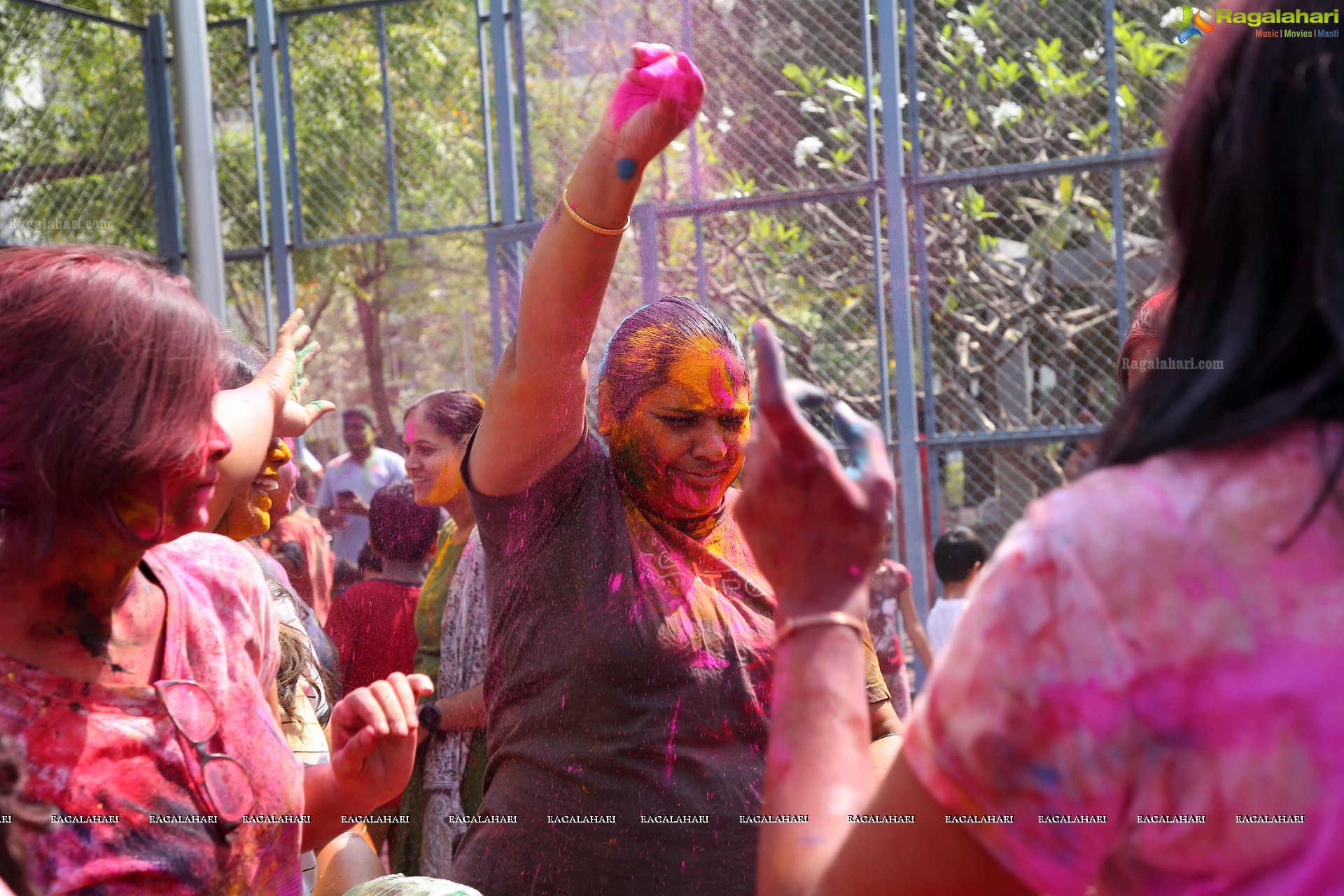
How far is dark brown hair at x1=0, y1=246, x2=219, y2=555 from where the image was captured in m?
1.40

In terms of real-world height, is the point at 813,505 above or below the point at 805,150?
below

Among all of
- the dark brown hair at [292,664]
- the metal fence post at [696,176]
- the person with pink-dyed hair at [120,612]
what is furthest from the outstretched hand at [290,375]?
the metal fence post at [696,176]

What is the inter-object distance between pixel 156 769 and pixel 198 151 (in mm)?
4977

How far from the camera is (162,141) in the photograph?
7477 millimetres

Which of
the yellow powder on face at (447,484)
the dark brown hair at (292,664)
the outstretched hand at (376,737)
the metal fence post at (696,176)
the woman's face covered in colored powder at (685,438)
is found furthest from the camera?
the metal fence post at (696,176)

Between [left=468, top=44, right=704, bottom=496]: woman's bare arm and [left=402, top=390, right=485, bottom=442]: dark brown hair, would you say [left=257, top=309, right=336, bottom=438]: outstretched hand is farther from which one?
[left=402, top=390, right=485, bottom=442]: dark brown hair

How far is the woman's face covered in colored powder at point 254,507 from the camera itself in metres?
2.46

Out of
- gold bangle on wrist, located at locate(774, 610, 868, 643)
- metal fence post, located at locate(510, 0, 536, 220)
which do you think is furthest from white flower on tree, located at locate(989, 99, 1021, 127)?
gold bangle on wrist, located at locate(774, 610, 868, 643)

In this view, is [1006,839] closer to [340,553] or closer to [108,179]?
[340,553]

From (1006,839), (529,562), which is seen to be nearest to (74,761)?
(529,562)

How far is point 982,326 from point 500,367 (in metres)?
5.14

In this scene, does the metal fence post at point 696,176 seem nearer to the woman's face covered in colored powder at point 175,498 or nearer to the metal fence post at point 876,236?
the metal fence post at point 876,236

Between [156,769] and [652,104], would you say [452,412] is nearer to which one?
[652,104]

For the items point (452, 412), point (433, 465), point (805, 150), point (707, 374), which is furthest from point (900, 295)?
point (707, 374)
